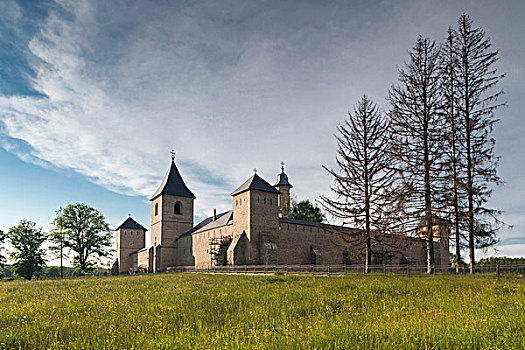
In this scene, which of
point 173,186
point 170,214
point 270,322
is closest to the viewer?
point 270,322

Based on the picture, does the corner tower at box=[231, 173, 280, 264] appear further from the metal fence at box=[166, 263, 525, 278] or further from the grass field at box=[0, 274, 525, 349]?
the grass field at box=[0, 274, 525, 349]

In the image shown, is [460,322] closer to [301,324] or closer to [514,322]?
[514,322]

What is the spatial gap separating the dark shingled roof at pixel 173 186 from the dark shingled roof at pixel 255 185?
15.2m

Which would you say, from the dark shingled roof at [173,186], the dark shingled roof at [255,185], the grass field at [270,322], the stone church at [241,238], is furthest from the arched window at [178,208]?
the grass field at [270,322]

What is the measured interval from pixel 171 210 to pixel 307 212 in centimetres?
1982

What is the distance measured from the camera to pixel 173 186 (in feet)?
162

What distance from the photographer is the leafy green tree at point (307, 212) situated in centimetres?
5469

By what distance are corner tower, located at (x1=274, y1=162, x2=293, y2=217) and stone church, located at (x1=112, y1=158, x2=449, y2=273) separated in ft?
42.3

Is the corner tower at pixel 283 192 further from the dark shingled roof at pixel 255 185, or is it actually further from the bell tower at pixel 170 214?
the dark shingled roof at pixel 255 185

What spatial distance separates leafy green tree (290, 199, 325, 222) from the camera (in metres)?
54.7

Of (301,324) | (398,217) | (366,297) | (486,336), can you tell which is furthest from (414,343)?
(398,217)

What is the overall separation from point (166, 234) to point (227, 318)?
4146cm

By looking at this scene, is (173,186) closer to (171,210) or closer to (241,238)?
(171,210)

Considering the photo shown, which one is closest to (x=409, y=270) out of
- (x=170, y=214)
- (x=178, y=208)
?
(x=170, y=214)
